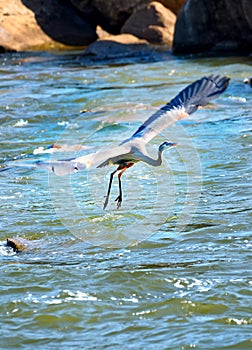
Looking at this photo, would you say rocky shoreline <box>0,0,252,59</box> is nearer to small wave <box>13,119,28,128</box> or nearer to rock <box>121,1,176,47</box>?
rock <box>121,1,176,47</box>

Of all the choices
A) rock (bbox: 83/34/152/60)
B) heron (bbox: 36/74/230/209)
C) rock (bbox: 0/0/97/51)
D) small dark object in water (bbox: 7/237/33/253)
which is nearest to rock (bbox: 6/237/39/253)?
small dark object in water (bbox: 7/237/33/253)

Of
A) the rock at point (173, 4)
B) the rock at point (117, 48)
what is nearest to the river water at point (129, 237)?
the rock at point (117, 48)

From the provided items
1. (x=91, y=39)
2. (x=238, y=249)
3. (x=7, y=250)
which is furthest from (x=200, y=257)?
(x=91, y=39)

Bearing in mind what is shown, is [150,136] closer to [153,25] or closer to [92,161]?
[92,161]

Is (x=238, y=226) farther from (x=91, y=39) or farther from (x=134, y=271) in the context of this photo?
(x=91, y=39)

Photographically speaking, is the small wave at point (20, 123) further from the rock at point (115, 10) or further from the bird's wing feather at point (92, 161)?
the rock at point (115, 10)

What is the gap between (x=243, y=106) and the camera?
11.0 metres

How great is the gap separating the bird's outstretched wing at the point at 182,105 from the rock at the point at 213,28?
10.3 metres

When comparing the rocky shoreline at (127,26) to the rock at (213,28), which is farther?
the rocky shoreline at (127,26)

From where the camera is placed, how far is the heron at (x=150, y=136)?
5445 mm

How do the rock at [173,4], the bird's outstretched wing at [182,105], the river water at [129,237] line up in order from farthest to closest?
the rock at [173,4]
the bird's outstretched wing at [182,105]
the river water at [129,237]

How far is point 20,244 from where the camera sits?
5668 millimetres

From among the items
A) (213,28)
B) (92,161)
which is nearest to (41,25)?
(213,28)

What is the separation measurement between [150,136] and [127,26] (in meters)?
13.6
